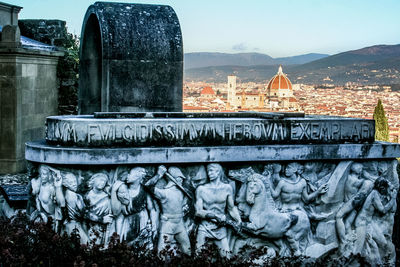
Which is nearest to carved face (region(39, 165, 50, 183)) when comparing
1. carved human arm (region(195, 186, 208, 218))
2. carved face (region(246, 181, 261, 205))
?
carved human arm (region(195, 186, 208, 218))

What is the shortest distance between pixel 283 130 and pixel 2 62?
25.7ft

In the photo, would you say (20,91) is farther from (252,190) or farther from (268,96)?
(268,96)

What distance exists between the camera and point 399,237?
26.2ft

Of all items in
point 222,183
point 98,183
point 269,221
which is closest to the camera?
point 98,183

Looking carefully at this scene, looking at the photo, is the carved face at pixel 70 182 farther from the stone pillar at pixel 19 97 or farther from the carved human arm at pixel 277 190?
the stone pillar at pixel 19 97

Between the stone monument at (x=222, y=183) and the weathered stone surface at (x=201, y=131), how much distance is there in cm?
1

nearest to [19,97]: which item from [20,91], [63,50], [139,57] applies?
[20,91]

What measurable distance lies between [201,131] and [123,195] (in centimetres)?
108

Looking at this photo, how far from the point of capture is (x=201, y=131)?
21.0ft

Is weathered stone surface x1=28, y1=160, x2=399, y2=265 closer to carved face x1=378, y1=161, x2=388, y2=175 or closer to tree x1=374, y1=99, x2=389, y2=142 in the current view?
carved face x1=378, y1=161, x2=388, y2=175

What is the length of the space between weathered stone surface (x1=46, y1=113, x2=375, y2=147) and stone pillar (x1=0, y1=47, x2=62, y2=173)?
20.3 feet

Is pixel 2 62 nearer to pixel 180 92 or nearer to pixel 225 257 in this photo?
pixel 180 92

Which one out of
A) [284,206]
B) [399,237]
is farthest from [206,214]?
[399,237]

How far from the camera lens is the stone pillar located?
41.2 feet
